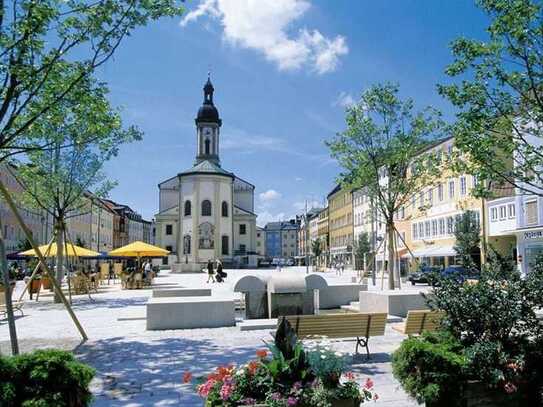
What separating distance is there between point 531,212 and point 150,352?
31.1m

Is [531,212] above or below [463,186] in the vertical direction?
below

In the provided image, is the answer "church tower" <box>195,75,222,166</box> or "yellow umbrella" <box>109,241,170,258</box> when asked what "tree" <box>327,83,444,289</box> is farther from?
"church tower" <box>195,75,222,166</box>

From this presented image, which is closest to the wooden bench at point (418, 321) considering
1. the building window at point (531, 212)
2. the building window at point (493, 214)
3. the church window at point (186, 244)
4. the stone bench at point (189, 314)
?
the stone bench at point (189, 314)

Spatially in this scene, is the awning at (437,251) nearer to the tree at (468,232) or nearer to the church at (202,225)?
the tree at (468,232)

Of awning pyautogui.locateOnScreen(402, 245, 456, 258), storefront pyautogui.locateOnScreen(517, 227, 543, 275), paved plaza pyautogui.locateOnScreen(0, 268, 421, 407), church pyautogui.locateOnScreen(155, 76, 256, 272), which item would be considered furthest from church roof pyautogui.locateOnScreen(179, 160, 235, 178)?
paved plaza pyautogui.locateOnScreen(0, 268, 421, 407)

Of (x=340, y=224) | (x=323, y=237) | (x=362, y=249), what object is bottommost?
(x=362, y=249)

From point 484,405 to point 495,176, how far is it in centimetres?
1052

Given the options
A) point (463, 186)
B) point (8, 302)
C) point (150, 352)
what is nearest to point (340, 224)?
point (463, 186)

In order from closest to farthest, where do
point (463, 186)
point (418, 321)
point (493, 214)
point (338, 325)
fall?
1. point (338, 325)
2. point (418, 321)
3. point (493, 214)
4. point (463, 186)

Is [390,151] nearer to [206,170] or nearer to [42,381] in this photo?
[42,381]

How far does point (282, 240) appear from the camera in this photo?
180875mm

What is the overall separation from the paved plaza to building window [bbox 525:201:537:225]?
83.8 feet

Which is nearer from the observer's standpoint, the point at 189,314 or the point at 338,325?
the point at 338,325

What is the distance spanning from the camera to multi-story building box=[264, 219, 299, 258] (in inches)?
7092
